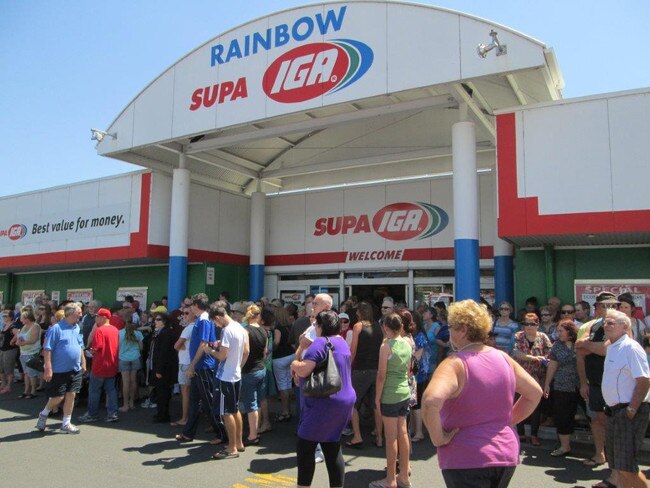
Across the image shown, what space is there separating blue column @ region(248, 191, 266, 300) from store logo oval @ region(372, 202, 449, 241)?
11.5ft

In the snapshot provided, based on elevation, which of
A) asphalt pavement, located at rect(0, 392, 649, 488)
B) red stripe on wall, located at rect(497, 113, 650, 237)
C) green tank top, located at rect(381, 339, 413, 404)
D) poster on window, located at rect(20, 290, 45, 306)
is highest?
red stripe on wall, located at rect(497, 113, 650, 237)

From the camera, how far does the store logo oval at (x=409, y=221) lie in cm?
1311

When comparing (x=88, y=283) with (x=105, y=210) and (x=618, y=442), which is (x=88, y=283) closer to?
(x=105, y=210)

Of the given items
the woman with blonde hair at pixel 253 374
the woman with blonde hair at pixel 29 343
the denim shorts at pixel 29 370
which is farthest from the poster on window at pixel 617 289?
the denim shorts at pixel 29 370

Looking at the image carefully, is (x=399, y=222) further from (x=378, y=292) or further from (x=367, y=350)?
(x=367, y=350)

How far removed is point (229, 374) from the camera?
19.7ft

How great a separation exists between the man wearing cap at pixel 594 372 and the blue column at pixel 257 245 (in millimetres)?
10714

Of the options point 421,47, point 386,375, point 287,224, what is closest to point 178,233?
point 287,224

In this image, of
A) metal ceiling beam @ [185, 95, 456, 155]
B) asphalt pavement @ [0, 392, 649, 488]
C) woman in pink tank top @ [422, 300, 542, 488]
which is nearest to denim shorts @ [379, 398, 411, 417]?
asphalt pavement @ [0, 392, 649, 488]

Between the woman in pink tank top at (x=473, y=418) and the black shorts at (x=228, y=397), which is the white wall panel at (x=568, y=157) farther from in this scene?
the woman in pink tank top at (x=473, y=418)

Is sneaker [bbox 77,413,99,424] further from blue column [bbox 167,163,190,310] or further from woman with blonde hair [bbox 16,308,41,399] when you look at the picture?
blue column [bbox 167,163,190,310]

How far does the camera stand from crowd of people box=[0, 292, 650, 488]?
2.58 m

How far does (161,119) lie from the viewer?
40.6 feet

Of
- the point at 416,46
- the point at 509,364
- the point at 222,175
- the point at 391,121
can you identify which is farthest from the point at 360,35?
the point at 509,364
